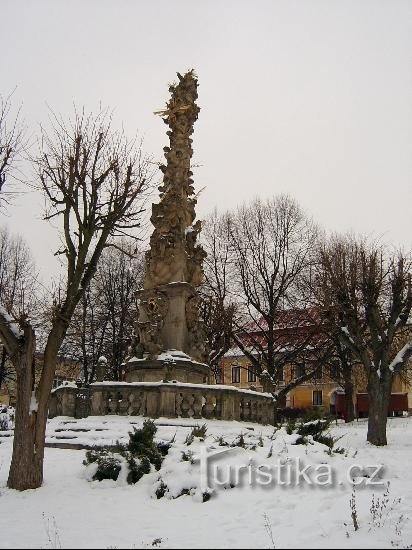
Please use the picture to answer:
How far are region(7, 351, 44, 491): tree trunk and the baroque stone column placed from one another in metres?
5.78

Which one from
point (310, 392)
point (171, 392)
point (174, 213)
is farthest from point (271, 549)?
point (310, 392)

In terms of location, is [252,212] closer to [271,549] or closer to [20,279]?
[20,279]

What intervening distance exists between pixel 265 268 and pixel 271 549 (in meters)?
23.7

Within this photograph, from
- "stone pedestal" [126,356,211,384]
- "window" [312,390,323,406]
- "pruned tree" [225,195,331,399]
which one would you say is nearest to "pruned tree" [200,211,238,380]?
"pruned tree" [225,195,331,399]

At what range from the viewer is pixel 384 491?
303 inches

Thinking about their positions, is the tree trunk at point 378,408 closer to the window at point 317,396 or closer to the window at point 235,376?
the window at point 317,396

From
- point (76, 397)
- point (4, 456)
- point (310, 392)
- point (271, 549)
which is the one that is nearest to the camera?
point (271, 549)

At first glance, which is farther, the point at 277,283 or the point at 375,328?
the point at 277,283

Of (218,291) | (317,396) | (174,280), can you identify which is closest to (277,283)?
(218,291)

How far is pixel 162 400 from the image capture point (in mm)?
13227

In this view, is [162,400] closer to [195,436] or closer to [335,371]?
[195,436]

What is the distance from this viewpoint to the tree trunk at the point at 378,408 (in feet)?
54.3

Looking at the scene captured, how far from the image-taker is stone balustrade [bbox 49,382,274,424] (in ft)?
43.8

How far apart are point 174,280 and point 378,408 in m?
7.44
